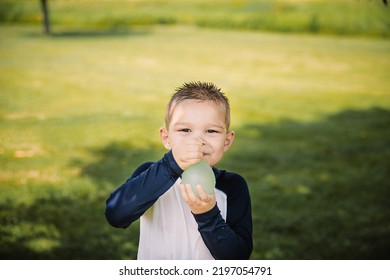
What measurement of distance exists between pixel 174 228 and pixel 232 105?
16.3ft

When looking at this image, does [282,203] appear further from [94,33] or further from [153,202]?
[94,33]

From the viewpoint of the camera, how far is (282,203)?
3.32 m

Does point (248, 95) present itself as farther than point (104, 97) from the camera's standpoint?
Yes

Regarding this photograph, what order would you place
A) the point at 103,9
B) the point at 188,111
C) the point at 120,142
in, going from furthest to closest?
the point at 103,9
the point at 120,142
the point at 188,111

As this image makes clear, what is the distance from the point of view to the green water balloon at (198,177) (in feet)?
3.91

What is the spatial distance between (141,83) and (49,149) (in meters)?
3.36

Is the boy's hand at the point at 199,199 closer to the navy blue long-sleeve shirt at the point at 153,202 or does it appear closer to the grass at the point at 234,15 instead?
the navy blue long-sleeve shirt at the point at 153,202

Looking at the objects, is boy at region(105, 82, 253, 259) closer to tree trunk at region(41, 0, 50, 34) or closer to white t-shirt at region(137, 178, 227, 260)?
white t-shirt at region(137, 178, 227, 260)

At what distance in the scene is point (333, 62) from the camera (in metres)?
9.20

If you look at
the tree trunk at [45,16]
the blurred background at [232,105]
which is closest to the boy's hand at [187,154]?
the blurred background at [232,105]

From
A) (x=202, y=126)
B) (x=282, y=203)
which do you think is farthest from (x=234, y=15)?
(x=202, y=126)
